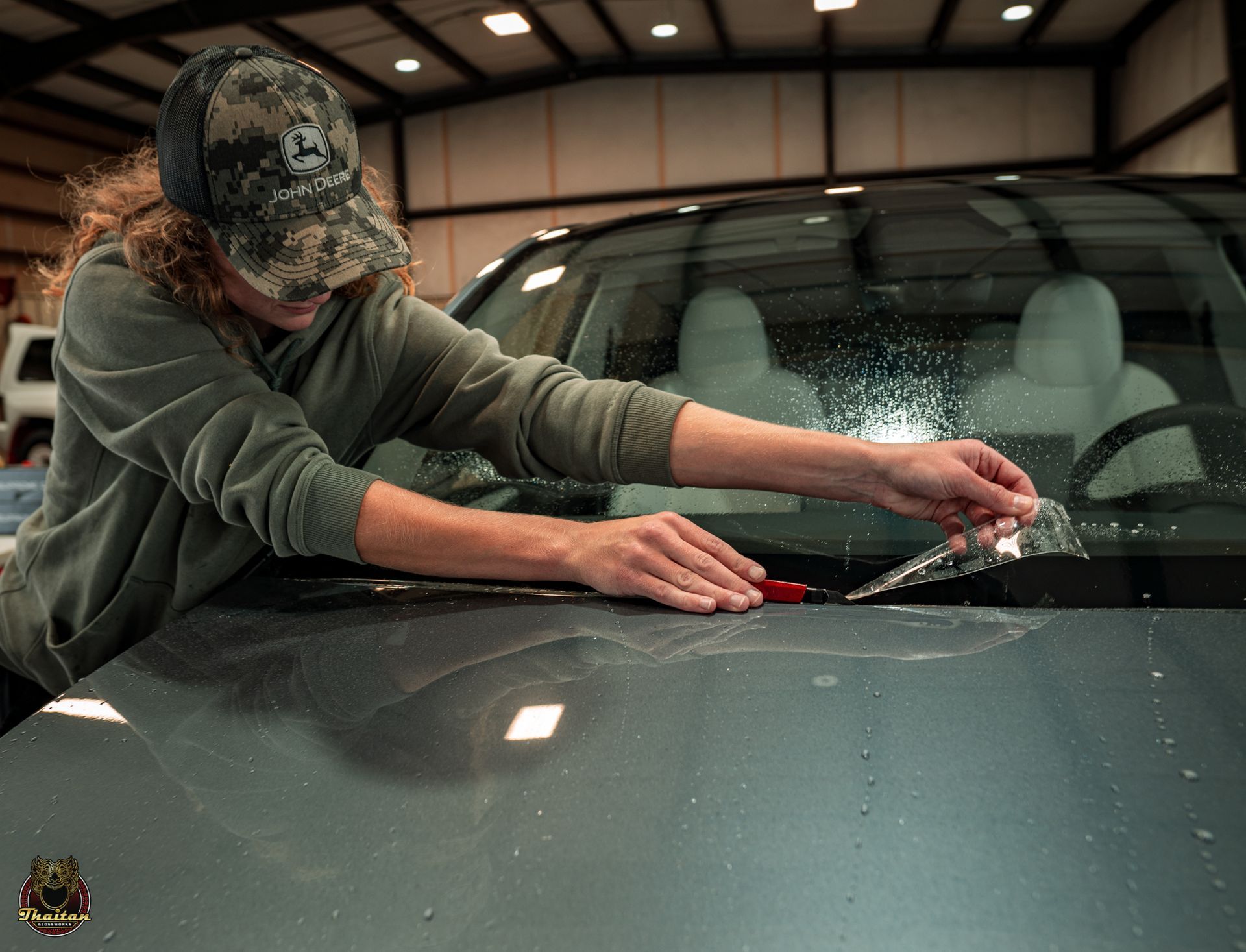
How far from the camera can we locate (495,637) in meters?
0.79

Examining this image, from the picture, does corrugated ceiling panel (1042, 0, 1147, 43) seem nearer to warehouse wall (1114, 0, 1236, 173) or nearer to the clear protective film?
warehouse wall (1114, 0, 1236, 173)

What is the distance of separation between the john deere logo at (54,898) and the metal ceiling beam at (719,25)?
24.7 ft

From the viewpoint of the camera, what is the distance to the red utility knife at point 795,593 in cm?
84

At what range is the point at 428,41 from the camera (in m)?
7.75

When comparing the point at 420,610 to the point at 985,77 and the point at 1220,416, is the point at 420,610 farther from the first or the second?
the point at 985,77

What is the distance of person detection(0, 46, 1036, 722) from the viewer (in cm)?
93

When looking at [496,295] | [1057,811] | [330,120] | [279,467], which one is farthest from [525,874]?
[496,295]

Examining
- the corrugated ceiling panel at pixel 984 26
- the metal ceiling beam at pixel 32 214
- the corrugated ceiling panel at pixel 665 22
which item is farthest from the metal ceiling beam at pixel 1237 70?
the metal ceiling beam at pixel 32 214

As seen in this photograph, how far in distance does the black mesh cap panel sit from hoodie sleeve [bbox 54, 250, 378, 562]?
0.37ft

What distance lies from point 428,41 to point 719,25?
7.70 feet

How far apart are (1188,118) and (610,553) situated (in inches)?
274

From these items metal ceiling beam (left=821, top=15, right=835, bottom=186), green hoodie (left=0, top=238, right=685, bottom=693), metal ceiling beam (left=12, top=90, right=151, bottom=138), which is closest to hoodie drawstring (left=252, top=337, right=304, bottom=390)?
green hoodie (left=0, top=238, right=685, bottom=693)

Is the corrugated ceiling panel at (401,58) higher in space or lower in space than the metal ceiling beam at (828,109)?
higher

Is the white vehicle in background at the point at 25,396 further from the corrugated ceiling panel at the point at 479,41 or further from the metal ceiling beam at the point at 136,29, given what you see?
the corrugated ceiling panel at the point at 479,41
